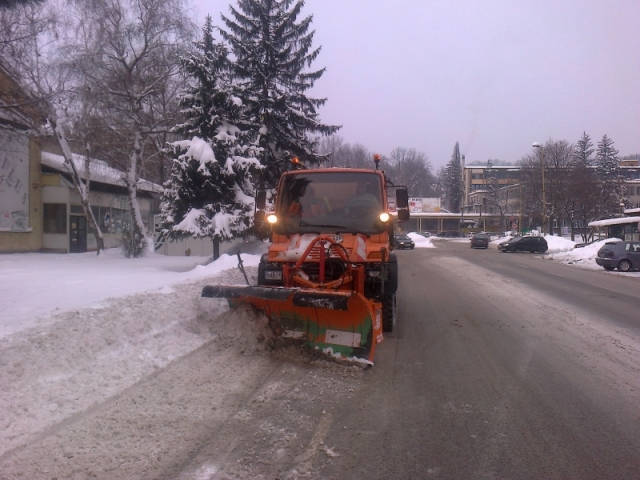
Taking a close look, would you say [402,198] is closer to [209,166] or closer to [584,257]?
[209,166]

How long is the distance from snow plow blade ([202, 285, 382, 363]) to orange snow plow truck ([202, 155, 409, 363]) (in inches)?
0.5

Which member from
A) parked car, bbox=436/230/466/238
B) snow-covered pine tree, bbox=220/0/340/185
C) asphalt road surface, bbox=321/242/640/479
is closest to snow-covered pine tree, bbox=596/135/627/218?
parked car, bbox=436/230/466/238

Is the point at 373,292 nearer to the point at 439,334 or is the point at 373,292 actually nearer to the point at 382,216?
the point at 382,216

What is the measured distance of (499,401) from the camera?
18.0ft

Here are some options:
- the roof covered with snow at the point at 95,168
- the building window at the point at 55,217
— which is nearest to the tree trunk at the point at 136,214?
the roof covered with snow at the point at 95,168

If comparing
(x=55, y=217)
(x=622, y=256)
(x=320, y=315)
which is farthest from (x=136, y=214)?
(x=622, y=256)

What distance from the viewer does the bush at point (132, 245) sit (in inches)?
898

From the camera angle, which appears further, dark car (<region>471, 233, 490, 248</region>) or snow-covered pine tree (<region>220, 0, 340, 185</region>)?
dark car (<region>471, 233, 490, 248</region>)

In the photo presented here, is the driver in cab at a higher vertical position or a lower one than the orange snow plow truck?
higher

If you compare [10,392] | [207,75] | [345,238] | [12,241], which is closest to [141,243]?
[12,241]

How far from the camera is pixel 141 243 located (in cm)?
2306

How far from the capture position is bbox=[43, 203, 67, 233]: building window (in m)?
26.9

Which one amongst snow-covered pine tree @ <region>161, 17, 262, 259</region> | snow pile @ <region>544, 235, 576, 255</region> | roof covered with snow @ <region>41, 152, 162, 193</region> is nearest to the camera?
snow-covered pine tree @ <region>161, 17, 262, 259</region>

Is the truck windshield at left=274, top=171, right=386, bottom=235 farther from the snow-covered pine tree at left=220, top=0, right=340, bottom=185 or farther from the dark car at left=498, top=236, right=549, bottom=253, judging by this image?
the dark car at left=498, top=236, right=549, bottom=253
